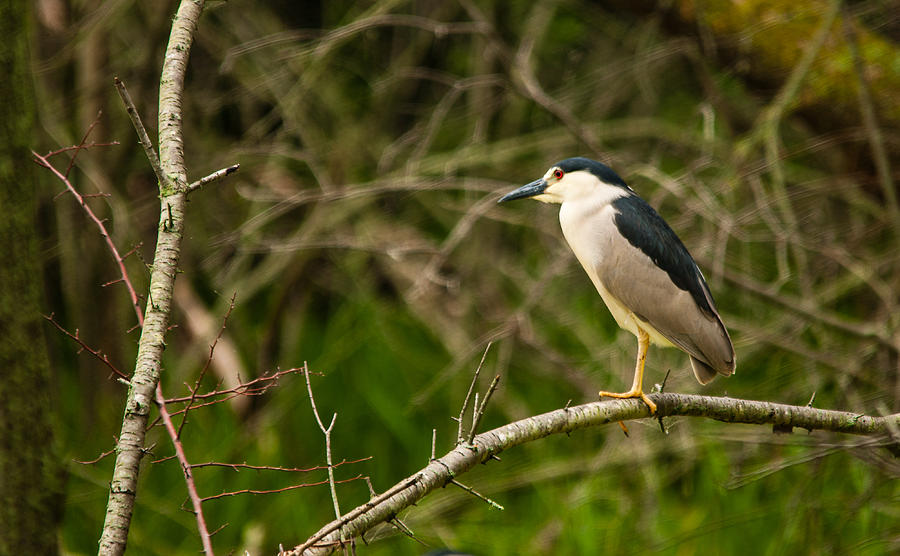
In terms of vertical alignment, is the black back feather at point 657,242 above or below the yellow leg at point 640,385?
above

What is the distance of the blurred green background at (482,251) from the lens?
3.61 metres

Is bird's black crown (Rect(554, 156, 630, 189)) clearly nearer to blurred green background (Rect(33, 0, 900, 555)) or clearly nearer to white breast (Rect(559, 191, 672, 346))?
white breast (Rect(559, 191, 672, 346))

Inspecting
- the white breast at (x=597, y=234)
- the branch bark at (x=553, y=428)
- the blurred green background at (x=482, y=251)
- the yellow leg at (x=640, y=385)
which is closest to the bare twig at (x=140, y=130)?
the branch bark at (x=553, y=428)

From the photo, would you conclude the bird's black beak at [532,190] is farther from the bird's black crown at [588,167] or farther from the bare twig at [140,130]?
the bare twig at [140,130]

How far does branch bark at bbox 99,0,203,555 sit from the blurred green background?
1835 mm

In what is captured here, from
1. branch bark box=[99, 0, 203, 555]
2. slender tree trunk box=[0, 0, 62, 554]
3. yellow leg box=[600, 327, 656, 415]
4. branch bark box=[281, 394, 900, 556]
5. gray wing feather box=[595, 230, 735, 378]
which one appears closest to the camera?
branch bark box=[99, 0, 203, 555]

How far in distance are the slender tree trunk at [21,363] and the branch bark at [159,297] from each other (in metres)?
0.26

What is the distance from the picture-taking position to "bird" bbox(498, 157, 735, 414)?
2.92 metres

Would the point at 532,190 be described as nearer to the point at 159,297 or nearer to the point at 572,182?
the point at 572,182

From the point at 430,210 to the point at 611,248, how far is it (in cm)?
220

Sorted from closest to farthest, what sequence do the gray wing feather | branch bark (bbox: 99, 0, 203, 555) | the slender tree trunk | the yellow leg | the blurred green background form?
branch bark (bbox: 99, 0, 203, 555), the slender tree trunk, the yellow leg, the gray wing feather, the blurred green background

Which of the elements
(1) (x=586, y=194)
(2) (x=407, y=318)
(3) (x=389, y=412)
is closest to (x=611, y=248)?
(1) (x=586, y=194)

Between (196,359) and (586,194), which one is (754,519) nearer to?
(586,194)

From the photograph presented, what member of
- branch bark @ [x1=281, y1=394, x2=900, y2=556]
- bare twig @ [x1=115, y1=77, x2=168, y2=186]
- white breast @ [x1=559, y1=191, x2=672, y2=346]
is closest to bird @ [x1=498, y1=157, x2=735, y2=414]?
white breast @ [x1=559, y1=191, x2=672, y2=346]
